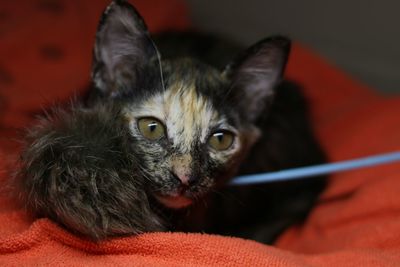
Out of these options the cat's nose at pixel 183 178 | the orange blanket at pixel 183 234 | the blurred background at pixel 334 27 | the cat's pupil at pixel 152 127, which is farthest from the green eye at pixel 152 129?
the blurred background at pixel 334 27

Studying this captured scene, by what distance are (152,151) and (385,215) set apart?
722mm

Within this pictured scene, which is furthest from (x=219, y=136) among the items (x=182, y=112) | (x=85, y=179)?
(x=85, y=179)

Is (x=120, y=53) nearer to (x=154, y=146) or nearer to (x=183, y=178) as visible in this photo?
(x=154, y=146)

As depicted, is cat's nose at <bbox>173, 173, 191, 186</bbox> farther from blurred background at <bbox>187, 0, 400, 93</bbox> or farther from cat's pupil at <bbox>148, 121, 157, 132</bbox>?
blurred background at <bbox>187, 0, 400, 93</bbox>

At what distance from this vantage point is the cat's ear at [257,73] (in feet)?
4.58

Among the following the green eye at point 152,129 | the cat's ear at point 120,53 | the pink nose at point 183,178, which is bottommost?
the pink nose at point 183,178

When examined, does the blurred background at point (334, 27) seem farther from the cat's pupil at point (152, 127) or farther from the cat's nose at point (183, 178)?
the cat's nose at point (183, 178)

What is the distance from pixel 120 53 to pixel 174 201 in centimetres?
43

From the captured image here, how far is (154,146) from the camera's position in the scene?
3.99 ft

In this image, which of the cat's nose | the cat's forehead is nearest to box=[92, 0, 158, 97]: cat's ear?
the cat's forehead

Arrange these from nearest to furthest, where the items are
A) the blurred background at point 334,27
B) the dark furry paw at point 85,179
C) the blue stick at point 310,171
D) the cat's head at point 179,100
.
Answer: the dark furry paw at point 85,179 < the cat's head at point 179,100 < the blue stick at point 310,171 < the blurred background at point 334,27

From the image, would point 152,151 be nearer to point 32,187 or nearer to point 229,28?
point 32,187

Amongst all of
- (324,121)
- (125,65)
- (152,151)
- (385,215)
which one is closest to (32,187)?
(152,151)

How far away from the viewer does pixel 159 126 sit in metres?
1.26
